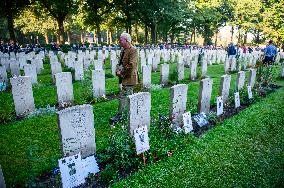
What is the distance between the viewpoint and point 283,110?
801 cm

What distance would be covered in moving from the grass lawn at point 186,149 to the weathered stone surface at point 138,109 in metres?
0.84

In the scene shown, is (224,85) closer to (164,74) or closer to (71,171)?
(164,74)

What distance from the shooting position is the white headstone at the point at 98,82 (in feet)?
29.2

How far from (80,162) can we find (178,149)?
81.8 inches

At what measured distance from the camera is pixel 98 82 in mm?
9000

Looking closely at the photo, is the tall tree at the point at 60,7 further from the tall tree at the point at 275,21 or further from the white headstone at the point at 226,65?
the tall tree at the point at 275,21

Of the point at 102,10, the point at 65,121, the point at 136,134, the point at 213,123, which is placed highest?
the point at 102,10

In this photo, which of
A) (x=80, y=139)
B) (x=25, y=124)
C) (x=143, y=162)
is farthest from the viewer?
(x=25, y=124)

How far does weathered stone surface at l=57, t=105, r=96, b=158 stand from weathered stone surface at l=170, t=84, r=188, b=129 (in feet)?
6.80

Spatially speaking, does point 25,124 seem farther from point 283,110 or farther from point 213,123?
point 283,110

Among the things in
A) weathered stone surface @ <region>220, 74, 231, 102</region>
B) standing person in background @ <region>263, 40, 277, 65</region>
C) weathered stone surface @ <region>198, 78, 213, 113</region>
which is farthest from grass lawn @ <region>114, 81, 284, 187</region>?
standing person in background @ <region>263, 40, 277, 65</region>

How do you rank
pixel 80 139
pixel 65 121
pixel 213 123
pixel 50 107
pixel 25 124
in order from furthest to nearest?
pixel 50 107 → pixel 213 123 → pixel 25 124 → pixel 80 139 → pixel 65 121

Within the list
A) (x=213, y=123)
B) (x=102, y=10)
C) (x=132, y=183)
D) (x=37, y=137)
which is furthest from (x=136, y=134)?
(x=102, y=10)

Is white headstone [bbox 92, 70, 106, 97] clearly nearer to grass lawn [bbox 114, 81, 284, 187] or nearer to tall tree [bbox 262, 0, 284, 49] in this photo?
grass lawn [bbox 114, 81, 284, 187]
